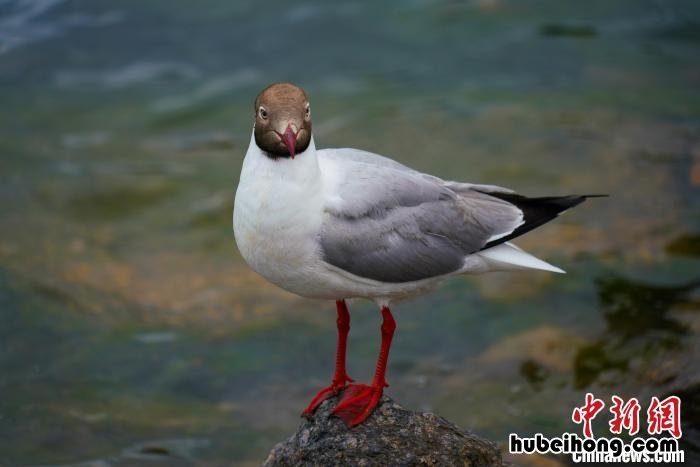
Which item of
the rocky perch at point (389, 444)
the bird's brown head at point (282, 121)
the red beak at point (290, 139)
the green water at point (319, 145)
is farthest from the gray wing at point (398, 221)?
the green water at point (319, 145)

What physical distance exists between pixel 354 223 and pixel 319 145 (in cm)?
915

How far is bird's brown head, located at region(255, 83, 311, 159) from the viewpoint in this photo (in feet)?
19.7

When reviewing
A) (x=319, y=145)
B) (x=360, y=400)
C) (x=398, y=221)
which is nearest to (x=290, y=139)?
(x=398, y=221)

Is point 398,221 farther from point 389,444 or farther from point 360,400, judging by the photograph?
point 389,444

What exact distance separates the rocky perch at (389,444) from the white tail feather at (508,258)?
1253 millimetres

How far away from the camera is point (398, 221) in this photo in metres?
6.95

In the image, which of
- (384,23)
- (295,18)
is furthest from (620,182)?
(295,18)

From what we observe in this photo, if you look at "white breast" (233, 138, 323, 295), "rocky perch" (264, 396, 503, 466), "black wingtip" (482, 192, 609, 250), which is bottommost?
"rocky perch" (264, 396, 503, 466)

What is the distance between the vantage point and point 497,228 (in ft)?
23.5

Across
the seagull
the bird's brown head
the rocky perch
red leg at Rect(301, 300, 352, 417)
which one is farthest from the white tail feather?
the bird's brown head

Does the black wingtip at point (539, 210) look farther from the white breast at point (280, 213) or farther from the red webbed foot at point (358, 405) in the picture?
the white breast at point (280, 213)

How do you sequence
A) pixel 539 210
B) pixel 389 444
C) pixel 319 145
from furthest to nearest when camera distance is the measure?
pixel 319 145 → pixel 539 210 → pixel 389 444

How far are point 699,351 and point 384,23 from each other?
11.1 m

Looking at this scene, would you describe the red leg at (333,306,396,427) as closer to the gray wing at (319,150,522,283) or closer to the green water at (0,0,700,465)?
the gray wing at (319,150,522,283)
